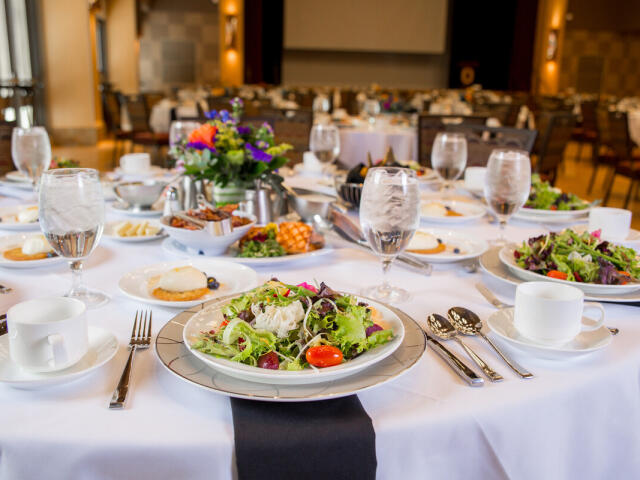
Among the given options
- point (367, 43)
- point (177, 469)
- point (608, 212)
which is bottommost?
point (177, 469)

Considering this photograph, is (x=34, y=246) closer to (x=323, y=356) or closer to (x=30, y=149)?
(x=30, y=149)

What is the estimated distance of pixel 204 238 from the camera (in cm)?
129

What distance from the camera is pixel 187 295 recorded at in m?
1.06

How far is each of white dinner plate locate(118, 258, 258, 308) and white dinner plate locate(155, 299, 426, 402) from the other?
0.61 ft

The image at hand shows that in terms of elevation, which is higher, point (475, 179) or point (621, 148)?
point (475, 179)

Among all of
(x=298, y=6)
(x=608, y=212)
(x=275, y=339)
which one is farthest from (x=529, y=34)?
(x=275, y=339)

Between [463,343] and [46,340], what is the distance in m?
0.56

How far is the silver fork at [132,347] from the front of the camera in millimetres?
719

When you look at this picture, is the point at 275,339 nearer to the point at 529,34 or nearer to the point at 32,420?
the point at 32,420

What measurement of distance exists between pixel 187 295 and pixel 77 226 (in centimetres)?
22

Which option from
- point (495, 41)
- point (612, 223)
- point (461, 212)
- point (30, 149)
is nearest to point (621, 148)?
point (461, 212)

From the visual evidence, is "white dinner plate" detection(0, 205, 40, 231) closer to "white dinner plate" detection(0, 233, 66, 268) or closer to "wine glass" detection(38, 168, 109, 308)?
"white dinner plate" detection(0, 233, 66, 268)

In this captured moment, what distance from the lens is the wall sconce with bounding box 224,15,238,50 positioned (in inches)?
554

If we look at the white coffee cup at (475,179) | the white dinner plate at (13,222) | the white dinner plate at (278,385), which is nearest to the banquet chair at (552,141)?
the white coffee cup at (475,179)
